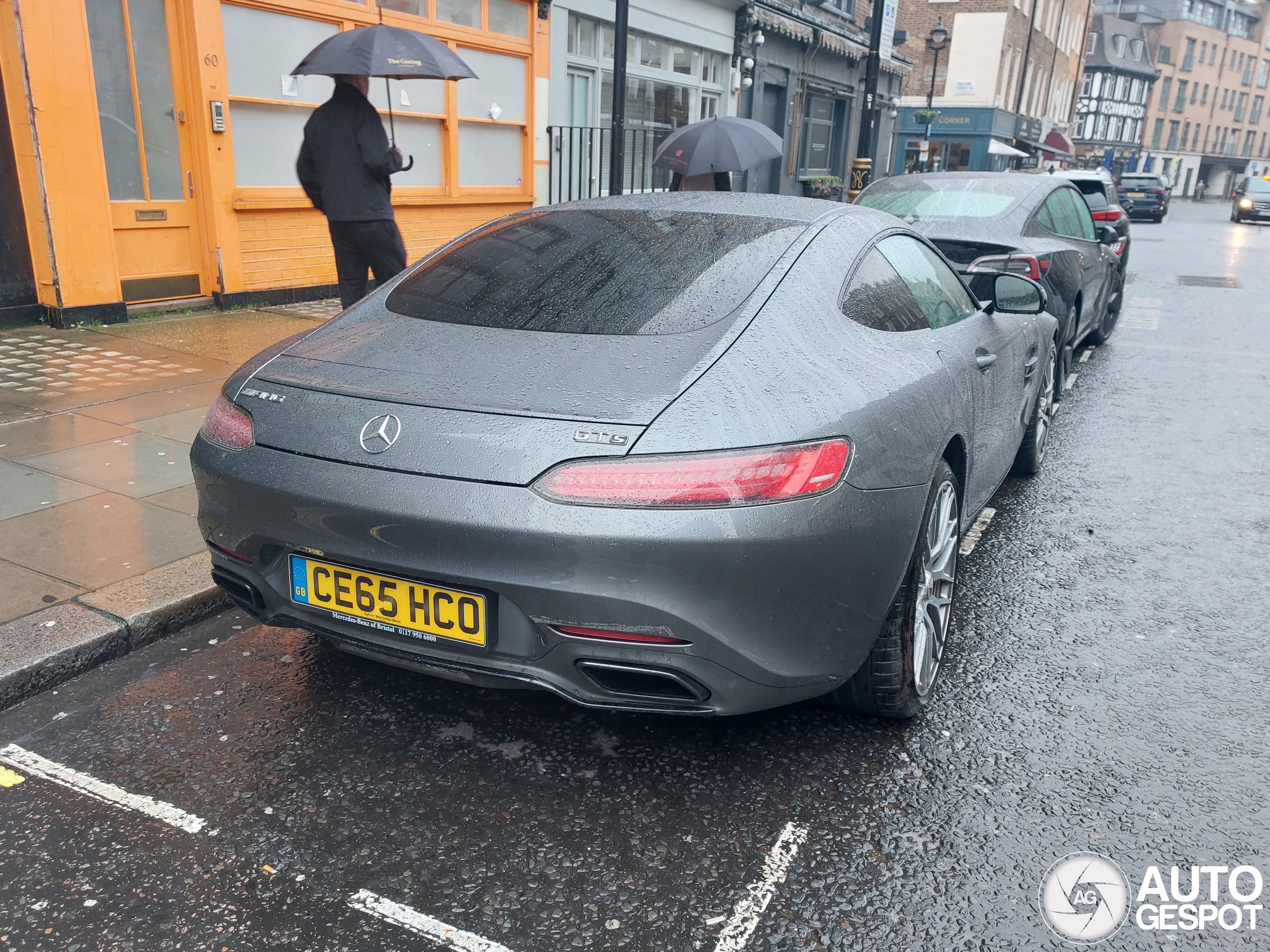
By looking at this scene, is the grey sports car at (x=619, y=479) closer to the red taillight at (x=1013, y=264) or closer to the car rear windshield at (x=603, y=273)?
the car rear windshield at (x=603, y=273)

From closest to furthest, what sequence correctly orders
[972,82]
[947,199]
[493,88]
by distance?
[947,199] < [493,88] < [972,82]

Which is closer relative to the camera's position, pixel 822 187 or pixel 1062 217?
pixel 1062 217

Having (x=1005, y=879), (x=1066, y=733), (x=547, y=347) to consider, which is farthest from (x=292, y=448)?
(x=1066, y=733)

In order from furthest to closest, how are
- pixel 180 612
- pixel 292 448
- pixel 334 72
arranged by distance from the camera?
pixel 334 72 < pixel 180 612 < pixel 292 448

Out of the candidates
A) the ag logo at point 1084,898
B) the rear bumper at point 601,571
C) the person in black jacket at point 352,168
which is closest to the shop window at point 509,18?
the person in black jacket at point 352,168

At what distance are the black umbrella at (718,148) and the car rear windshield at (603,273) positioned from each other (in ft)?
16.5

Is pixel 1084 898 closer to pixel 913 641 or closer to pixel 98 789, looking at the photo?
pixel 913 641

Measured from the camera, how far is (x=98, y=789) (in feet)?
8.75

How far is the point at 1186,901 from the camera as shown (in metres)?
2.37

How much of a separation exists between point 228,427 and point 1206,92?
107 m

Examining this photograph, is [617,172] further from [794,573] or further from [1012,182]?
[794,573]

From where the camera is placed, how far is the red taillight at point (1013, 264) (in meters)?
6.61

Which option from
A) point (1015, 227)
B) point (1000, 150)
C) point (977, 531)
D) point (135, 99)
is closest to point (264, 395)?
point (977, 531)

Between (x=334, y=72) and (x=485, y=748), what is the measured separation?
474 cm
